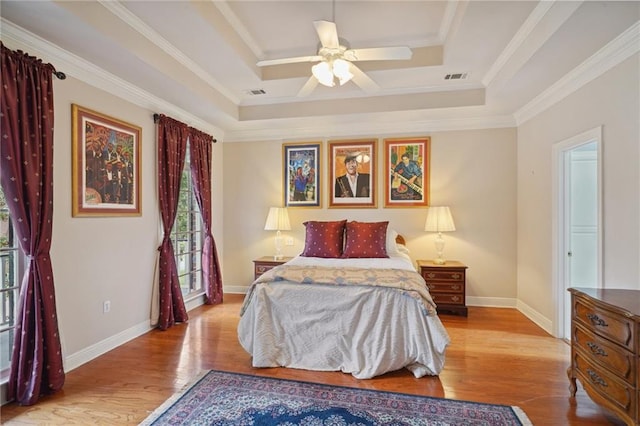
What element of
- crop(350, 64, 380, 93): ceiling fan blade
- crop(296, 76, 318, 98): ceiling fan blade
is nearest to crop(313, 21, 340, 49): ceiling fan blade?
crop(350, 64, 380, 93): ceiling fan blade

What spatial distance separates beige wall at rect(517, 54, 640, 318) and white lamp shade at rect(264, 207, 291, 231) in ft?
10.8

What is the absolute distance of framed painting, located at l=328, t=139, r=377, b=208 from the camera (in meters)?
4.96

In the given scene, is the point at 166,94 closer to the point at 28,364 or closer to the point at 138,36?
the point at 138,36

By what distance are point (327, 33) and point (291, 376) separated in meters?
2.68

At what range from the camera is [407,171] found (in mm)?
4867

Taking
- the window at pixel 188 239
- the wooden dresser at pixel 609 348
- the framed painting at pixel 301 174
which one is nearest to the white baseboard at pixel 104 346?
the window at pixel 188 239

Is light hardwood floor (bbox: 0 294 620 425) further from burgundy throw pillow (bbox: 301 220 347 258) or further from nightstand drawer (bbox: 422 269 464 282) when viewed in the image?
burgundy throw pillow (bbox: 301 220 347 258)

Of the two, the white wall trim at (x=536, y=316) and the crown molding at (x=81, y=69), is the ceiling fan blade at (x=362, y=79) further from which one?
the white wall trim at (x=536, y=316)

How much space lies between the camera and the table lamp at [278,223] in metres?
4.91

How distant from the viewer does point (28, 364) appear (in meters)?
2.35

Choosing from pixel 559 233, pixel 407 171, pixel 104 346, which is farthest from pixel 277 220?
pixel 559 233

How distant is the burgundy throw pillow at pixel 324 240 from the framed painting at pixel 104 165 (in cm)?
205

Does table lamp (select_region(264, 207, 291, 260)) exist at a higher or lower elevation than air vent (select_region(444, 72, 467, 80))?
lower

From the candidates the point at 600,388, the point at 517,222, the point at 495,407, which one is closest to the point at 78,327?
the point at 495,407
